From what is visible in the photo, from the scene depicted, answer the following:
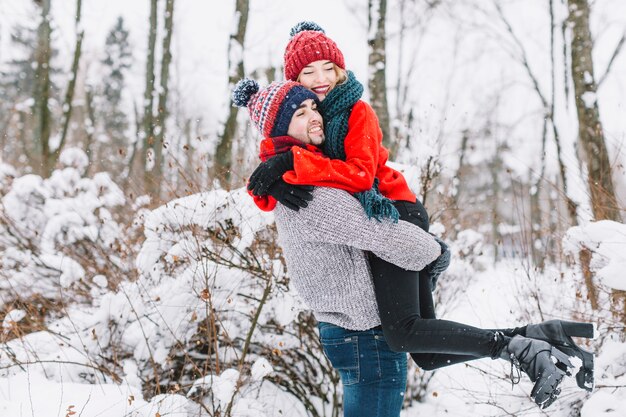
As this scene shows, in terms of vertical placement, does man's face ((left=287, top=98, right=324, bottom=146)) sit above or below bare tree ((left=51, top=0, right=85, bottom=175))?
below

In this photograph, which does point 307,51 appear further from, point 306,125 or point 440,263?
point 440,263

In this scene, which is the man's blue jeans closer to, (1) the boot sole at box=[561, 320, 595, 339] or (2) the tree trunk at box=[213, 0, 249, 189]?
(1) the boot sole at box=[561, 320, 595, 339]

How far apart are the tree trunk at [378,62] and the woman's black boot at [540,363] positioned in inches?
148

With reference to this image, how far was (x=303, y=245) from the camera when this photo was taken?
1783mm

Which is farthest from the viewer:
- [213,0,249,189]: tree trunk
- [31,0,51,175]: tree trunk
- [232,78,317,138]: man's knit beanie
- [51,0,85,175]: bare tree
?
[51,0,85,175]: bare tree

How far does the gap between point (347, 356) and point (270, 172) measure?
80 centimetres

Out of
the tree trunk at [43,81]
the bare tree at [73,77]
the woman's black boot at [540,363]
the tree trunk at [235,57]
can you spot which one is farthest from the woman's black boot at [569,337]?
the bare tree at [73,77]

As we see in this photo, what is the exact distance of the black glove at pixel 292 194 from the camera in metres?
1.65

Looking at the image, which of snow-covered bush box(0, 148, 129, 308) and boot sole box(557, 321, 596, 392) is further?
snow-covered bush box(0, 148, 129, 308)

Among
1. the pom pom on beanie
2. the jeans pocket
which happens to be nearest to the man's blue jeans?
the jeans pocket

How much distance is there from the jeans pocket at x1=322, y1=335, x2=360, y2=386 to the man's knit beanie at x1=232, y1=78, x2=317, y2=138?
86 centimetres

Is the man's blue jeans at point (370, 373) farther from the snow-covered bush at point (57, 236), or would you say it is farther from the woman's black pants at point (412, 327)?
the snow-covered bush at point (57, 236)

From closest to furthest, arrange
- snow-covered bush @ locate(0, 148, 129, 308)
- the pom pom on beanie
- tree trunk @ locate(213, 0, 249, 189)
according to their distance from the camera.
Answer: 1. the pom pom on beanie
2. snow-covered bush @ locate(0, 148, 129, 308)
3. tree trunk @ locate(213, 0, 249, 189)

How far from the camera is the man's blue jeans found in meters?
1.77
